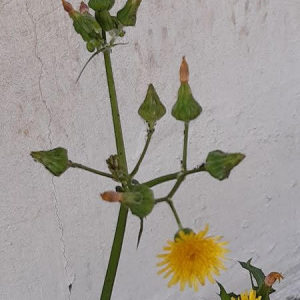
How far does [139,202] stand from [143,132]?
766 mm

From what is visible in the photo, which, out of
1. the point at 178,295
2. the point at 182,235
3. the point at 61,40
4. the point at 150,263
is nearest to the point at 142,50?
the point at 61,40

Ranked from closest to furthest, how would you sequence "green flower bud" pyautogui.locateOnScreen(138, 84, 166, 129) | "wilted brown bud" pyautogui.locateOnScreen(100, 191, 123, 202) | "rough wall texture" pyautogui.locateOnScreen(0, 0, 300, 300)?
"wilted brown bud" pyautogui.locateOnScreen(100, 191, 123, 202)
"green flower bud" pyautogui.locateOnScreen(138, 84, 166, 129)
"rough wall texture" pyautogui.locateOnScreen(0, 0, 300, 300)

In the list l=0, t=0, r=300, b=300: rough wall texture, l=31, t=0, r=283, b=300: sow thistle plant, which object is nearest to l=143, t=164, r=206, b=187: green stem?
l=31, t=0, r=283, b=300: sow thistle plant

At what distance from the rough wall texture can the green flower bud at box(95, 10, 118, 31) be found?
0.47 m

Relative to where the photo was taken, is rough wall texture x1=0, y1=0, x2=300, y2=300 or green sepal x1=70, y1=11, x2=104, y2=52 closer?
green sepal x1=70, y1=11, x2=104, y2=52

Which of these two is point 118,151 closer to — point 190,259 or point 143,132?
point 190,259

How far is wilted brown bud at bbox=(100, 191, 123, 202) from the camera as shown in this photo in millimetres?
589

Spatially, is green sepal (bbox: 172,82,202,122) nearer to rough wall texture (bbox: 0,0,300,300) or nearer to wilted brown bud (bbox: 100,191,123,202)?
wilted brown bud (bbox: 100,191,123,202)

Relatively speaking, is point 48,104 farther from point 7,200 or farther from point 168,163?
point 168,163

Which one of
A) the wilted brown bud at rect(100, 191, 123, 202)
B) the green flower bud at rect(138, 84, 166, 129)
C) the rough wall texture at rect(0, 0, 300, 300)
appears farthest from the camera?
the rough wall texture at rect(0, 0, 300, 300)

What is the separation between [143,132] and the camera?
1369mm

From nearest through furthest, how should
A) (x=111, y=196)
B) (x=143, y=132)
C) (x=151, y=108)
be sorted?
1. (x=111, y=196)
2. (x=151, y=108)
3. (x=143, y=132)

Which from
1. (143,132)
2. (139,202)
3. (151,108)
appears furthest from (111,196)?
(143,132)

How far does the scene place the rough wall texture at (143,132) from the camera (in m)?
1.20
